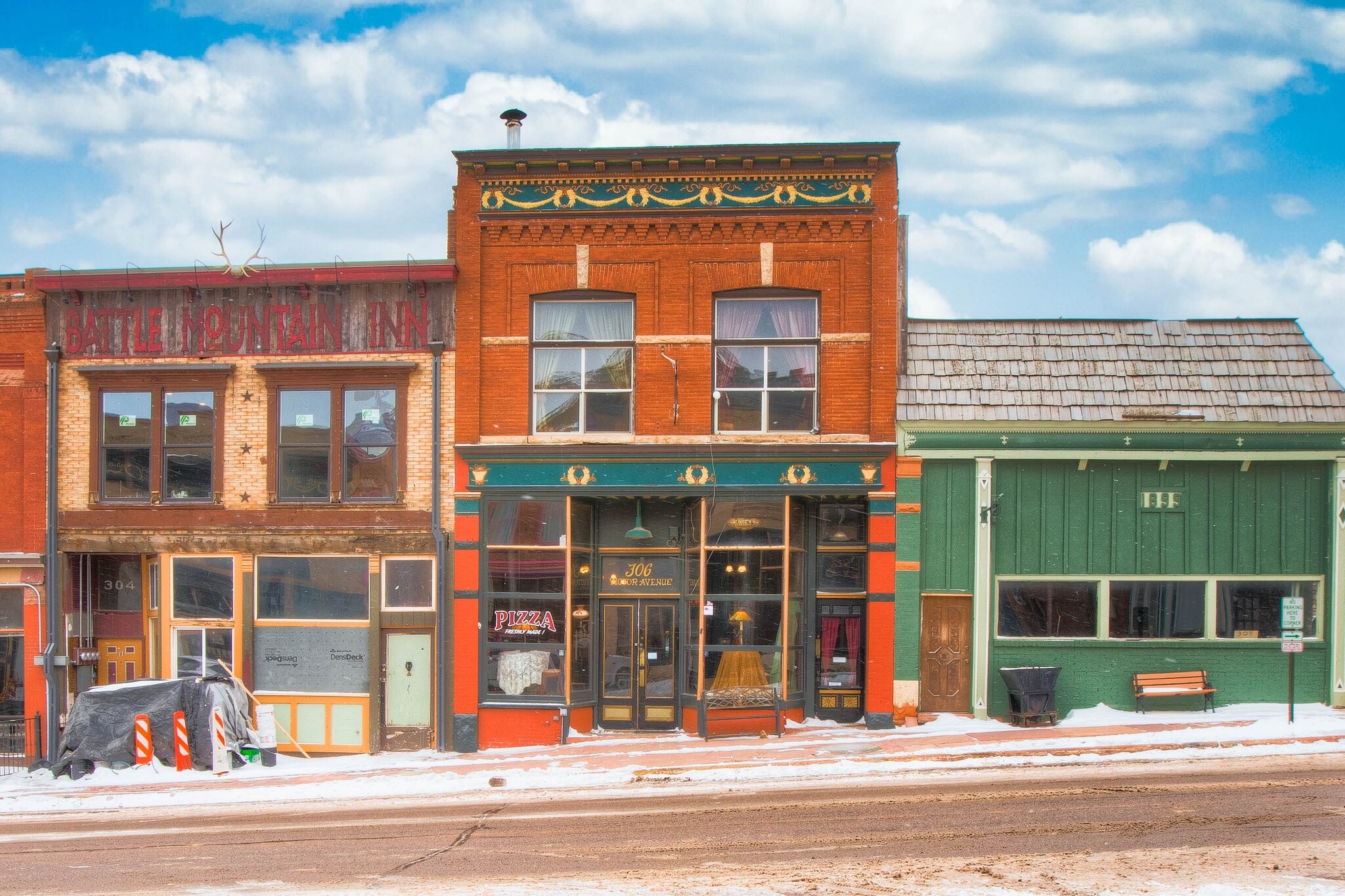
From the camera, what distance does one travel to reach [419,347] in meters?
17.0

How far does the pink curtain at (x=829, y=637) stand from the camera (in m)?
17.0

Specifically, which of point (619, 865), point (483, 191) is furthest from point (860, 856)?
point (483, 191)

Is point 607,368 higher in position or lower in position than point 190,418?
higher

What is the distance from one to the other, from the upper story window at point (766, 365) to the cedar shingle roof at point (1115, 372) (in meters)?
1.51

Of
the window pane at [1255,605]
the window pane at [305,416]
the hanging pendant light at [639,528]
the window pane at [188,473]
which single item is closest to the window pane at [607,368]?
the hanging pendant light at [639,528]

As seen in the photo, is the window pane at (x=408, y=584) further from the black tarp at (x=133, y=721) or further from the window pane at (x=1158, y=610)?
the window pane at (x=1158, y=610)

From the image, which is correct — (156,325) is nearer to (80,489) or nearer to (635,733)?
(80,489)

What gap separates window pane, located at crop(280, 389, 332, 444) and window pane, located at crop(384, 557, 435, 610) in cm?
231

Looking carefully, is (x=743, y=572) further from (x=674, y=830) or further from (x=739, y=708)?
(x=674, y=830)

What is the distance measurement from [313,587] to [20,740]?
5.30 meters

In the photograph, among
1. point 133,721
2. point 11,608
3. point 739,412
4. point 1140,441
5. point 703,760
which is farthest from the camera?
point 11,608

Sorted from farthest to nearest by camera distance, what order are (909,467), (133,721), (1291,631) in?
(909,467) < (133,721) < (1291,631)

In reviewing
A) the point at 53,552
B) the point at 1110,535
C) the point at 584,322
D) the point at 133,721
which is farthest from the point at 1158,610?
the point at 53,552

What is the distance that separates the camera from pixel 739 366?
54.9 feet
